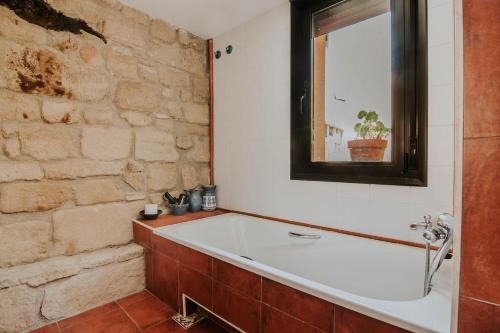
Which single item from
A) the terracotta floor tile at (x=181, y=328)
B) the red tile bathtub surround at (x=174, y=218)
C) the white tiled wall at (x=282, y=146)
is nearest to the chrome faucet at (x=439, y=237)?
the white tiled wall at (x=282, y=146)

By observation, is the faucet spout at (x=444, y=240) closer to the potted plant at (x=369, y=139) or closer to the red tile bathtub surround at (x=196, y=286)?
the potted plant at (x=369, y=139)

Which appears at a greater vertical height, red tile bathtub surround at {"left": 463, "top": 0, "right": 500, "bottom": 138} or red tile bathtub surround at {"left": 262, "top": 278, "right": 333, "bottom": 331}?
red tile bathtub surround at {"left": 463, "top": 0, "right": 500, "bottom": 138}

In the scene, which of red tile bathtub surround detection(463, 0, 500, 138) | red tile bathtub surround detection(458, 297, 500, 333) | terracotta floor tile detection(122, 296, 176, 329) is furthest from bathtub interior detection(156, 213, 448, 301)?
red tile bathtub surround detection(463, 0, 500, 138)

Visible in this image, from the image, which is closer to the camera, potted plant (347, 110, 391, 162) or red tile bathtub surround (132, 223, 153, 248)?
potted plant (347, 110, 391, 162)

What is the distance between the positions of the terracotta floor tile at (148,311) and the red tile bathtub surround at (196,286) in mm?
163

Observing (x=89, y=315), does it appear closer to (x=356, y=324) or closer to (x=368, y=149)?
(x=356, y=324)

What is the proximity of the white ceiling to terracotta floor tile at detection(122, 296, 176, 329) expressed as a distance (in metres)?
2.27

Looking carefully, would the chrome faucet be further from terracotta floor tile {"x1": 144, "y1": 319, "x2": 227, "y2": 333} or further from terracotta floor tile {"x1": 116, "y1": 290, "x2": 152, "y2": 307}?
terracotta floor tile {"x1": 116, "y1": 290, "x2": 152, "y2": 307}

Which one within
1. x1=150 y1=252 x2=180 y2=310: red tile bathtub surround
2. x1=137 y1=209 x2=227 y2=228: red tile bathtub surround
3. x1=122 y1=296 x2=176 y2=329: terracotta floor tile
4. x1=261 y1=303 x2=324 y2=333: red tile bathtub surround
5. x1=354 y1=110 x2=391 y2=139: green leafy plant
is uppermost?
x1=354 y1=110 x2=391 y2=139: green leafy plant

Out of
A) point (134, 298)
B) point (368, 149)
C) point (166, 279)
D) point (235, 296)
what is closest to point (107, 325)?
point (134, 298)

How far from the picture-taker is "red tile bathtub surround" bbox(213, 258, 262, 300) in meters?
1.10

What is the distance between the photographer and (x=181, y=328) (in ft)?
4.89

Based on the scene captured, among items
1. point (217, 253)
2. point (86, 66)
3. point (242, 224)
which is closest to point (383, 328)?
point (217, 253)

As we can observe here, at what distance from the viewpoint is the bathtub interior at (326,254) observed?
1324mm
